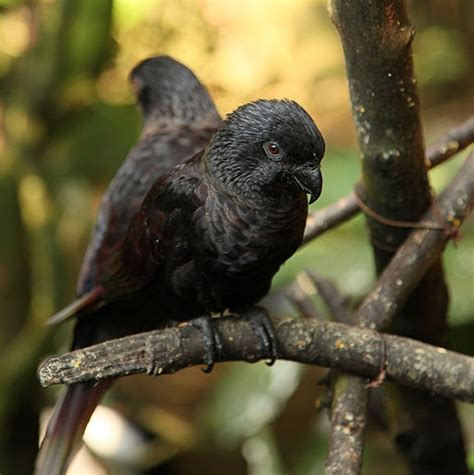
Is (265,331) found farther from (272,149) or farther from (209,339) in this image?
(272,149)

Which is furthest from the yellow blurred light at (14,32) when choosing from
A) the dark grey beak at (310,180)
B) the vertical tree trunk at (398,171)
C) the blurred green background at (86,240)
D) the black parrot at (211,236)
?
the dark grey beak at (310,180)

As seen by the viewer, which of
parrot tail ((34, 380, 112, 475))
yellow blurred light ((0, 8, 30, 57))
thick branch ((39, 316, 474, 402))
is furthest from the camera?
yellow blurred light ((0, 8, 30, 57))

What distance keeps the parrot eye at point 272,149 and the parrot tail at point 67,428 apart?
546 millimetres

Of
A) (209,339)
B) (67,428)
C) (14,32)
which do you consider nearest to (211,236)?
(209,339)

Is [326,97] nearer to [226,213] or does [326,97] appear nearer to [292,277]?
[292,277]

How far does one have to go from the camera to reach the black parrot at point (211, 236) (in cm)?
125

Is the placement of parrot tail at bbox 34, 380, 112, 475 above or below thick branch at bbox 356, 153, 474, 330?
below

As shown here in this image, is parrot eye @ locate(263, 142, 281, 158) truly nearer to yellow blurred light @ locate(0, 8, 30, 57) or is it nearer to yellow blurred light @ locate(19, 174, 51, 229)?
yellow blurred light @ locate(19, 174, 51, 229)

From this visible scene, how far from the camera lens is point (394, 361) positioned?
1342mm

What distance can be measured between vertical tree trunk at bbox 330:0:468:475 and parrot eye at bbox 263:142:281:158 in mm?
197

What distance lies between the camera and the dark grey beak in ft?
4.01

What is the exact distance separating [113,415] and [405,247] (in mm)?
1510

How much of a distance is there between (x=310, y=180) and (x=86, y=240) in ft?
4.93

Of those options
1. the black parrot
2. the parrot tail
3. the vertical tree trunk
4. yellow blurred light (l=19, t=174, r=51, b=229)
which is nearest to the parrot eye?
the black parrot
